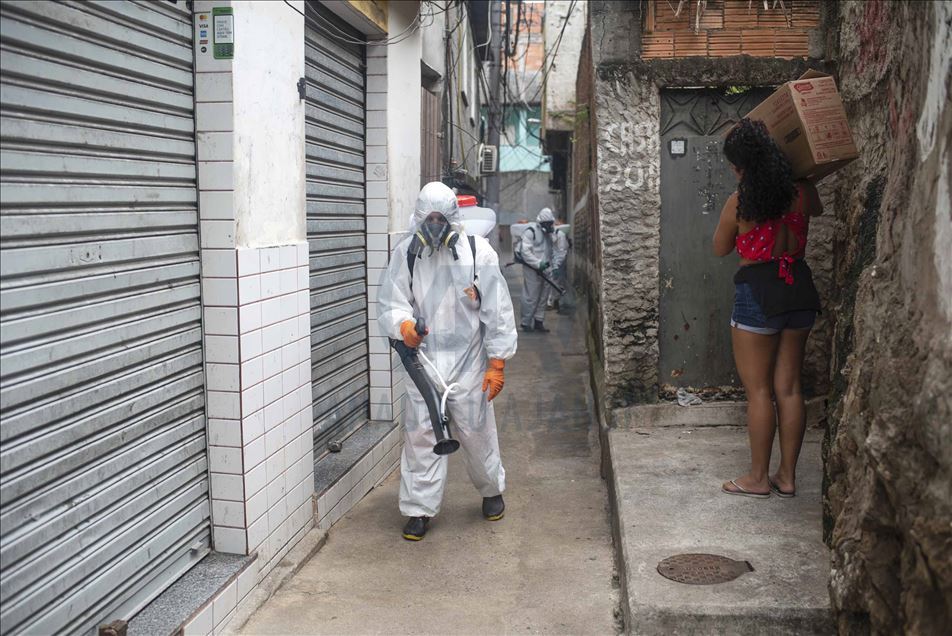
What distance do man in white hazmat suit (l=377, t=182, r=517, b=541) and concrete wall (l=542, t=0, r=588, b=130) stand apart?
990cm

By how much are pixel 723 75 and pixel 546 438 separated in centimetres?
307

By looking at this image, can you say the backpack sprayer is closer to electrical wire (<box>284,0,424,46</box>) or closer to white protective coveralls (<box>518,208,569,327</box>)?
electrical wire (<box>284,0,424,46</box>)

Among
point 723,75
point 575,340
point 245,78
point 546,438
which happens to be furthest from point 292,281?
point 575,340

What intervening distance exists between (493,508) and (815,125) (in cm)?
268

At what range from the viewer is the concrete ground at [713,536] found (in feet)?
9.97

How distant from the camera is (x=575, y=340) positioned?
12320 mm

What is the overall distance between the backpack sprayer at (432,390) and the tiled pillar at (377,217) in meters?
1.29

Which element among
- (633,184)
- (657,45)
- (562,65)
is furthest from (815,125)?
(562,65)

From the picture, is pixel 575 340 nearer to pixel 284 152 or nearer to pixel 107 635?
pixel 284 152

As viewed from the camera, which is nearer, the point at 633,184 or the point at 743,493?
the point at 743,493

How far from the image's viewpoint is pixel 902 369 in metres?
2.32

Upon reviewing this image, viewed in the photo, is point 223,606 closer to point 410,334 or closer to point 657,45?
point 410,334

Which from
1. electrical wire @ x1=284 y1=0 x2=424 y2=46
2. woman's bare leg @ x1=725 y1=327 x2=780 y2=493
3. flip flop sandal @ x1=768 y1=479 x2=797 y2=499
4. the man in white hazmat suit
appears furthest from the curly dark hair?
electrical wire @ x1=284 y1=0 x2=424 y2=46

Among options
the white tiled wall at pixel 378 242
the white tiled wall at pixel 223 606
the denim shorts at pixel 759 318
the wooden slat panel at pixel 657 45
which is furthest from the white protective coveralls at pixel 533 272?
the white tiled wall at pixel 223 606
